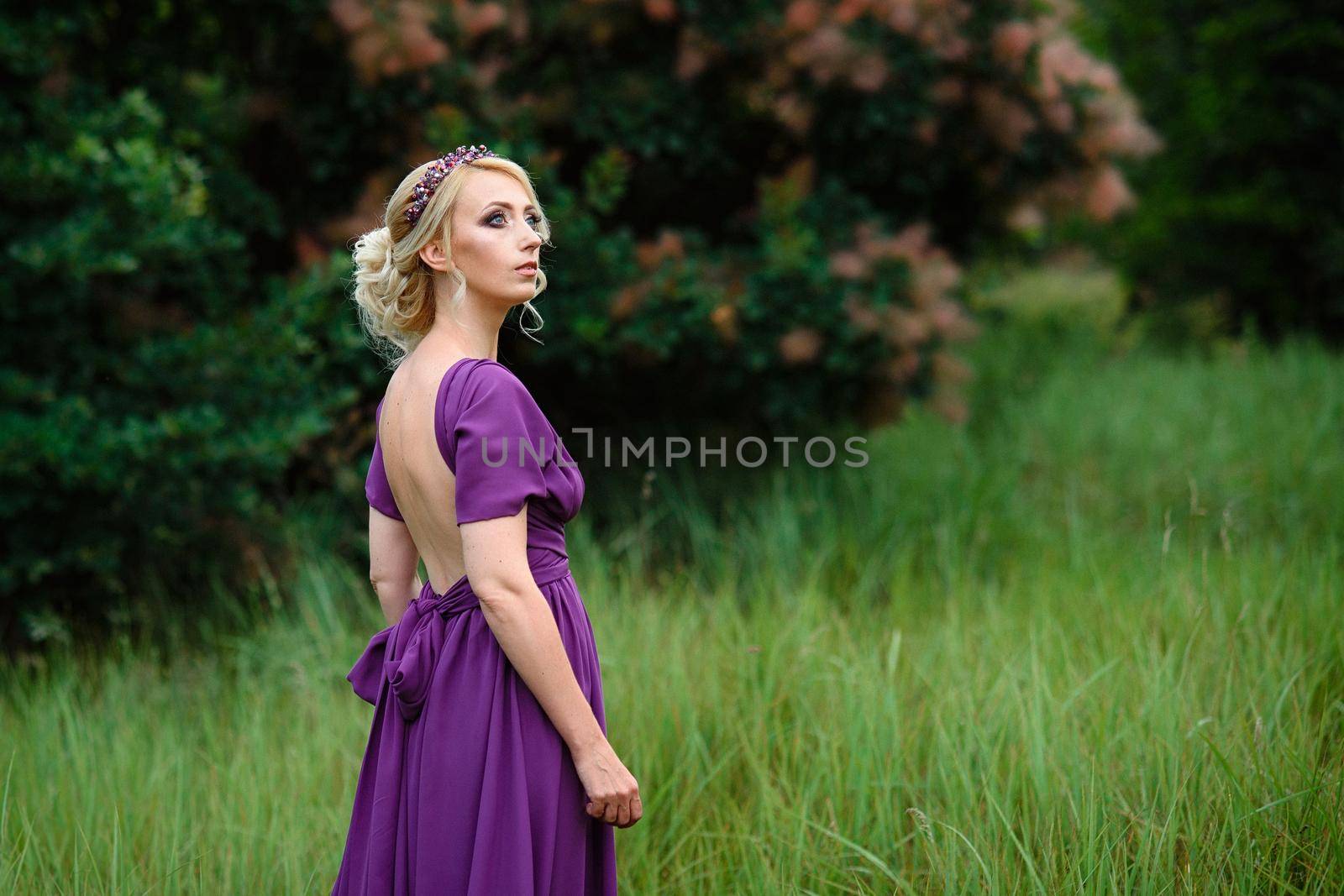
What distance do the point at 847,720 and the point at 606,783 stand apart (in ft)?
4.09

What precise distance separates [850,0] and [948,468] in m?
2.52

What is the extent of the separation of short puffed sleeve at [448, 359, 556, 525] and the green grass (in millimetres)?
Result: 1177

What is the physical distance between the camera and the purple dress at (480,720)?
1.83 meters

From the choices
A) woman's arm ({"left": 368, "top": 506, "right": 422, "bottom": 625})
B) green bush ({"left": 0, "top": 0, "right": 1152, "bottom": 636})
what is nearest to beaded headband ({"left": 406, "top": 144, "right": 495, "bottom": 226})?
woman's arm ({"left": 368, "top": 506, "right": 422, "bottom": 625})

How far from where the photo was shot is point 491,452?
5.88 feet

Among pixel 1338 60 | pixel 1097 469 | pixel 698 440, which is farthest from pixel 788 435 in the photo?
pixel 1338 60

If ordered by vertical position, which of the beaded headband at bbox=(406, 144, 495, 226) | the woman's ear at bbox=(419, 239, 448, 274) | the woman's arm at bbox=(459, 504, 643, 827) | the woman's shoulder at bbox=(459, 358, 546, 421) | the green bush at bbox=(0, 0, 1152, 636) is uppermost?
the green bush at bbox=(0, 0, 1152, 636)

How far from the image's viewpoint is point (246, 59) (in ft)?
17.6

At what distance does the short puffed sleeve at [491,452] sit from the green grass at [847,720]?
3.86 ft

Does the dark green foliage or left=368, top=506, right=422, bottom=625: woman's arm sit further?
the dark green foliage

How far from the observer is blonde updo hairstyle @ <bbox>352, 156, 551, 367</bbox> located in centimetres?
198

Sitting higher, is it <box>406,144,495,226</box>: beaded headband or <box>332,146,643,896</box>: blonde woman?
<box>406,144,495,226</box>: beaded headband

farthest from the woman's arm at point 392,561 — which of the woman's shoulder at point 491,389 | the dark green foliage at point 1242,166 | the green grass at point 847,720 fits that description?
the dark green foliage at point 1242,166

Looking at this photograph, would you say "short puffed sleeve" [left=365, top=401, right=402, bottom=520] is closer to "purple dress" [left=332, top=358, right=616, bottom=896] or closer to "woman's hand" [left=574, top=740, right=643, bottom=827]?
"purple dress" [left=332, top=358, right=616, bottom=896]
